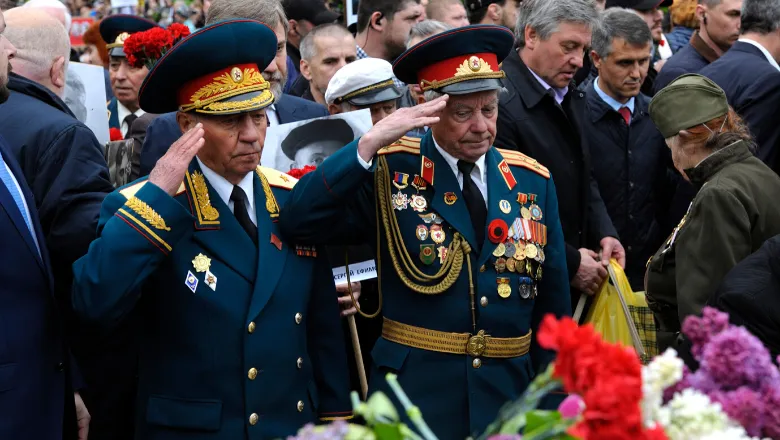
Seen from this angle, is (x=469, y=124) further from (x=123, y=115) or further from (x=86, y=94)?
(x=123, y=115)

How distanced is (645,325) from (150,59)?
112 inches

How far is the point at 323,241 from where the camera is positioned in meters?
3.91

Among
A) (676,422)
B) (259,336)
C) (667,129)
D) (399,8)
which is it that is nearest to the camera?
(676,422)

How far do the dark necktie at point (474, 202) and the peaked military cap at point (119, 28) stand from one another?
4.44 m

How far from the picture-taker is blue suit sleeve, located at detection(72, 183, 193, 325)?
3395 mm

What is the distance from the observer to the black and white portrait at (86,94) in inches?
262

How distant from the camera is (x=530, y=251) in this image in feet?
13.8

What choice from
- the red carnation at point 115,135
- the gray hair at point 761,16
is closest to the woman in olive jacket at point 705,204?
the gray hair at point 761,16

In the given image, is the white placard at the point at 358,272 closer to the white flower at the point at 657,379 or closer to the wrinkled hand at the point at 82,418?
the wrinkled hand at the point at 82,418

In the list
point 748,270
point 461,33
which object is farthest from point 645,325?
→ point 461,33

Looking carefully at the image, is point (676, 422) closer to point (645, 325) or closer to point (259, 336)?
point (259, 336)

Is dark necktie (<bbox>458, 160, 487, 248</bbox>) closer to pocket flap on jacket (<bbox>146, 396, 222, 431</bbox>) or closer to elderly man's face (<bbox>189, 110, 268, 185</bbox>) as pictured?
elderly man's face (<bbox>189, 110, 268, 185</bbox>)

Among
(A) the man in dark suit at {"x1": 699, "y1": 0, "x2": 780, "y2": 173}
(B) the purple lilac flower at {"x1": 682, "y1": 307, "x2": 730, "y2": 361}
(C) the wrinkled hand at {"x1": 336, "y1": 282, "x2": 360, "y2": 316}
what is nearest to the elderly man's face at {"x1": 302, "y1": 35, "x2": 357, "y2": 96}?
(C) the wrinkled hand at {"x1": 336, "y1": 282, "x2": 360, "y2": 316}

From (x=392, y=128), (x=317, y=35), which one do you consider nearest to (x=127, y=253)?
(x=392, y=128)
